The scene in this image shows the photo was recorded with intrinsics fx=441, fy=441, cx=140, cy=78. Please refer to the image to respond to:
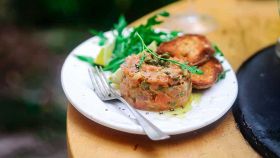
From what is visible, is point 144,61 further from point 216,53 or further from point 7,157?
point 7,157

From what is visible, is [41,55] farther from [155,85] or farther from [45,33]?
[155,85]

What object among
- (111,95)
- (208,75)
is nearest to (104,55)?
(111,95)

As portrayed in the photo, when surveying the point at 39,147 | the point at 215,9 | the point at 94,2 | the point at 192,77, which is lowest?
the point at 39,147

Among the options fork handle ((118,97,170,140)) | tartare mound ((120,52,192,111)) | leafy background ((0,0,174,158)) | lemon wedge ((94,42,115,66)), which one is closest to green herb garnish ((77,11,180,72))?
lemon wedge ((94,42,115,66))

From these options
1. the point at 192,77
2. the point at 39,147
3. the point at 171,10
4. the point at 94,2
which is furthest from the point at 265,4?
the point at 39,147

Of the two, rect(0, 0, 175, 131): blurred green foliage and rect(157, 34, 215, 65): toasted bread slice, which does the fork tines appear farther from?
rect(0, 0, 175, 131): blurred green foliage

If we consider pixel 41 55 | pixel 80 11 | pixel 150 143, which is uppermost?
pixel 150 143
